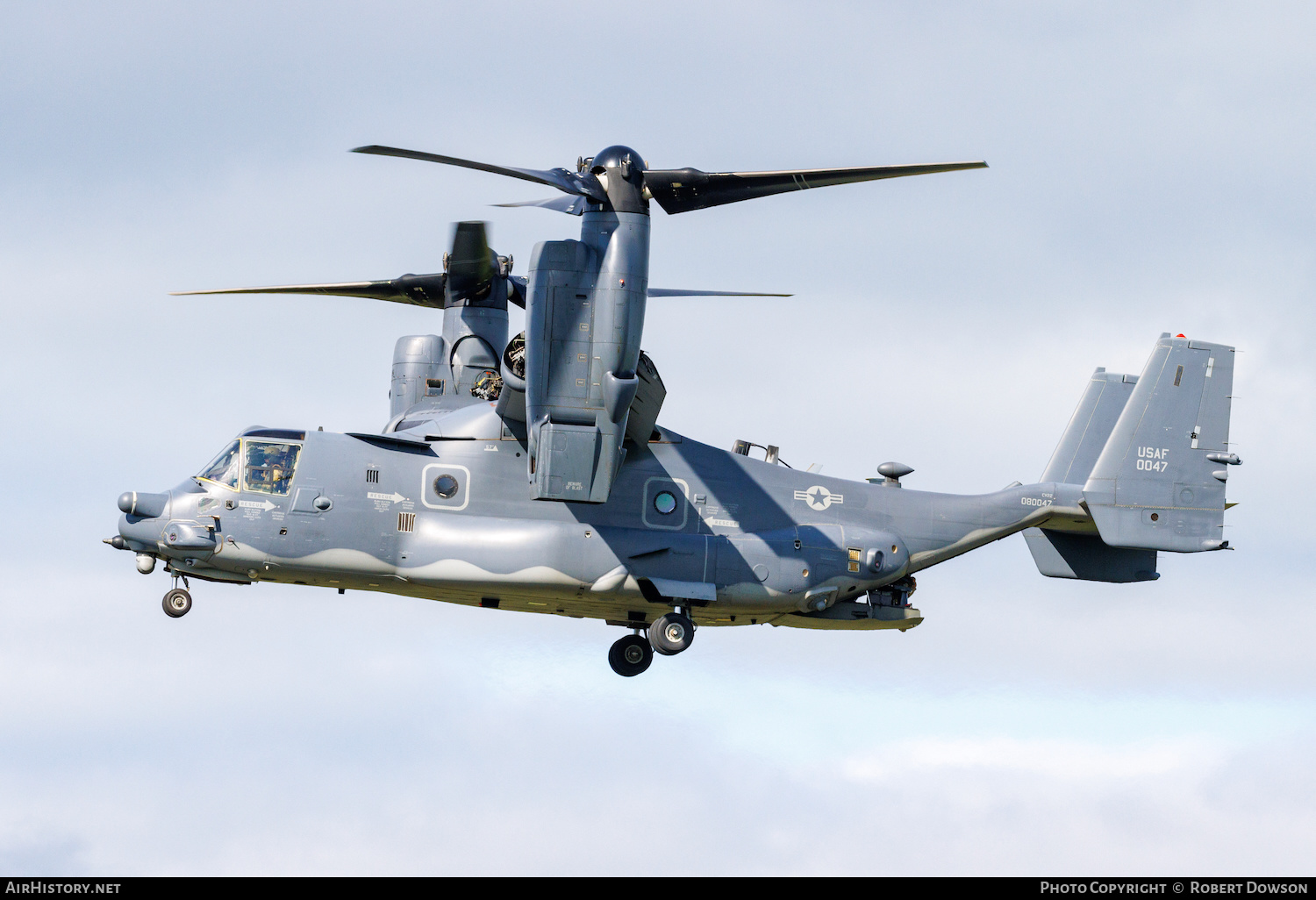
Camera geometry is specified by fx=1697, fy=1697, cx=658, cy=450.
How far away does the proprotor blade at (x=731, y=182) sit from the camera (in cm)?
2020

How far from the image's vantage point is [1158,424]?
77.4 feet

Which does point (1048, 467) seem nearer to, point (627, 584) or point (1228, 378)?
point (1228, 378)

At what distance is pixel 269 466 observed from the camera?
69.7ft

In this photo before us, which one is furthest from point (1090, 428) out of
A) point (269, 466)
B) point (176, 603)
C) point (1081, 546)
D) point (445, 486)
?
point (176, 603)

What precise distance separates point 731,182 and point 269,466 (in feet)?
22.1

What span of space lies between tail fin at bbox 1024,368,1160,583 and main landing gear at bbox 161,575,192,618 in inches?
454

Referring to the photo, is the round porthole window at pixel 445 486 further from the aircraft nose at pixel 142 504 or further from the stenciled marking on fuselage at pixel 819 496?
the stenciled marking on fuselage at pixel 819 496

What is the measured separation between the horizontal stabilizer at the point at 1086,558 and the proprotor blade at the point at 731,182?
6505 millimetres

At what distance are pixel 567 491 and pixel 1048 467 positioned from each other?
26.1ft

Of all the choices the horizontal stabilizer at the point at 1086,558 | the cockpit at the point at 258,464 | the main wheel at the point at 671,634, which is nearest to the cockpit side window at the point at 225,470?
the cockpit at the point at 258,464

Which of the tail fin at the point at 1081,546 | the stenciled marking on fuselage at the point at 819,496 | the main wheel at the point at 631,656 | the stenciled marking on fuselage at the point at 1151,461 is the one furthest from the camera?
the tail fin at the point at 1081,546

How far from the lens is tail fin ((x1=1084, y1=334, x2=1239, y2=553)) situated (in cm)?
2331

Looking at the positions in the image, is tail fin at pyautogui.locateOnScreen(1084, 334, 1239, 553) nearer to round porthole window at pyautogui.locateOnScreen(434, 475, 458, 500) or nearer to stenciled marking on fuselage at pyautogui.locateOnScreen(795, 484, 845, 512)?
stenciled marking on fuselage at pyautogui.locateOnScreen(795, 484, 845, 512)

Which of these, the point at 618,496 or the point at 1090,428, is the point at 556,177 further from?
the point at 1090,428
